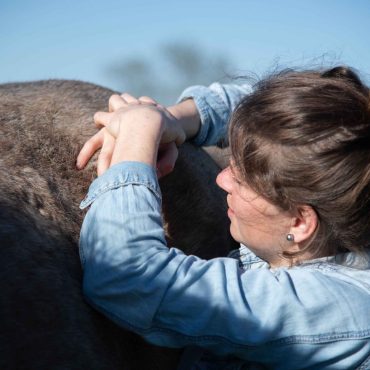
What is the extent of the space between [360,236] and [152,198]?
0.66 meters

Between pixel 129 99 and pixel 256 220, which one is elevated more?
pixel 129 99

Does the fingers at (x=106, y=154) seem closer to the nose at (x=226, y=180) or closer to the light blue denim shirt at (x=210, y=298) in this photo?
the light blue denim shirt at (x=210, y=298)

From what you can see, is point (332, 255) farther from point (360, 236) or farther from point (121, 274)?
point (121, 274)

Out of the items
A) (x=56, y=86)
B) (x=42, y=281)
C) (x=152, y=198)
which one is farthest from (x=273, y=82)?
(x=56, y=86)

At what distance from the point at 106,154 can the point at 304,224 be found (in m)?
0.70

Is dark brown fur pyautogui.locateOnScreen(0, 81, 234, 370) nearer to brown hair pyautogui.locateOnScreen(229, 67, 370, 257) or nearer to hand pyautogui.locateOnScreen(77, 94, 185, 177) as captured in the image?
hand pyautogui.locateOnScreen(77, 94, 185, 177)

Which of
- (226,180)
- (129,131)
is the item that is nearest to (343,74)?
(226,180)

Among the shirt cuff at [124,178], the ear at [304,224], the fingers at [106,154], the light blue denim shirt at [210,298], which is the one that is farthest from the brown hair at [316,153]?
the fingers at [106,154]

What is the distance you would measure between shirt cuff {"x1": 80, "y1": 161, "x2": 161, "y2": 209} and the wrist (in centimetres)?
79

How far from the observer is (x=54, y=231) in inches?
88.3

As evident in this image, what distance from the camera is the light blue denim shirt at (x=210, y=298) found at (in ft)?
6.70

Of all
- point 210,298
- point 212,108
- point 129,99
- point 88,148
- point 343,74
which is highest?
point 343,74

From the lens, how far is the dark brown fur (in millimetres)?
1928

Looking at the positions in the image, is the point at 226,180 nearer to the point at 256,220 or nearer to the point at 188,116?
the point at 256,220
